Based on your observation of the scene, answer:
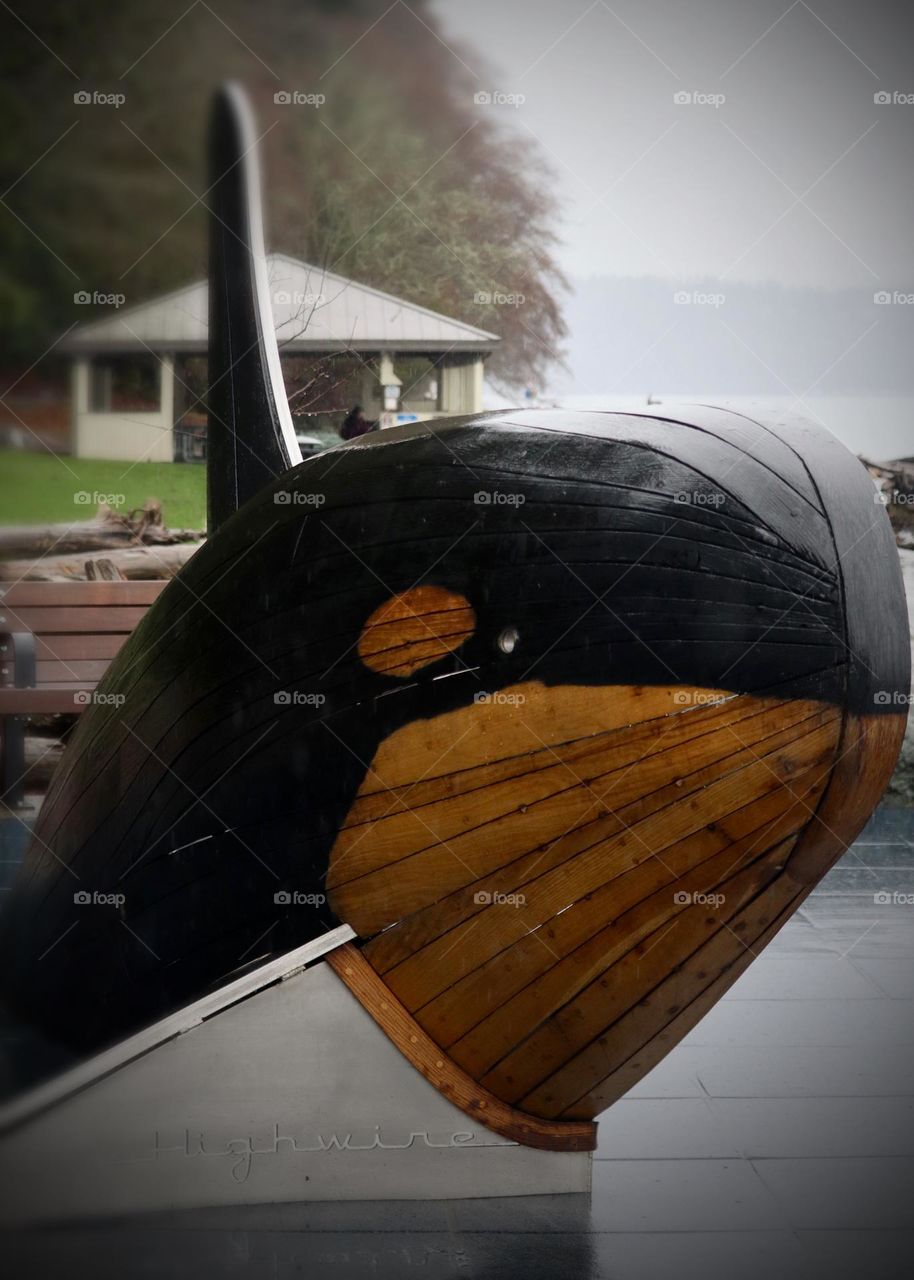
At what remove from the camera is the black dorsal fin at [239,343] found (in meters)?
3.67

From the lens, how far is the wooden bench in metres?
5.28

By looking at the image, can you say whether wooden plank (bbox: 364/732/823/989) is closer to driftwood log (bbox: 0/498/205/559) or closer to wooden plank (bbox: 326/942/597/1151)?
wooden plank (bbox: 326/942/597/1151)

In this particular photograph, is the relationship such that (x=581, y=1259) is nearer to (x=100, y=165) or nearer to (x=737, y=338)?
(x=737, y=338)

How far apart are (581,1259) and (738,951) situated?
71 cm

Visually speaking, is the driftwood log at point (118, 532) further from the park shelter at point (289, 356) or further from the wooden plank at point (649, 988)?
the wooden plank at point (649, 988)

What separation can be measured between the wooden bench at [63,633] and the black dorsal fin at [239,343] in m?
1.50

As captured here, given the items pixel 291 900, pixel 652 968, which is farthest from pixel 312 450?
pixel 652 968

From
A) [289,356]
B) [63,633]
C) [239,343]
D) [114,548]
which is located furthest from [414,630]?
[114,548]

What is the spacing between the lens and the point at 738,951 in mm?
2635

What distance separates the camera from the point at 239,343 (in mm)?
3797

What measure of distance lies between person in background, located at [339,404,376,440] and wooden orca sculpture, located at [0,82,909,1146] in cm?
140

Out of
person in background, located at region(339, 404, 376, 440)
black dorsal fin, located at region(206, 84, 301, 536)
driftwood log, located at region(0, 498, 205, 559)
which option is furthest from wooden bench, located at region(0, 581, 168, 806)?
black dorsal fin, located at region(206, 84, 301, 536)

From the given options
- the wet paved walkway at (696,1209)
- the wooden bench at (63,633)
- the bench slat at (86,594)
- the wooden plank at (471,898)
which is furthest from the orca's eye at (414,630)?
the bench slat at (86,594)

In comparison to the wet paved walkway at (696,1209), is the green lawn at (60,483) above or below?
above
